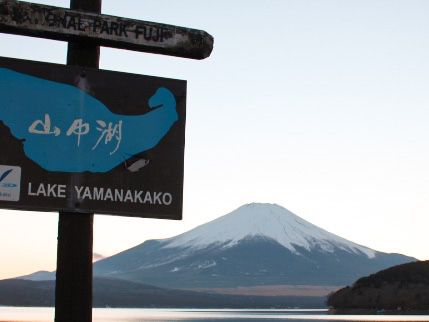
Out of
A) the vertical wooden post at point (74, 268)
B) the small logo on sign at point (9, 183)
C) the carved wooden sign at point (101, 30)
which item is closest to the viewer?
the vertical wooden post at point (74, 268)

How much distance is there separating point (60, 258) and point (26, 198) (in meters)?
0.61

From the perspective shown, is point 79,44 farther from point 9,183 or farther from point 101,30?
point 9,183

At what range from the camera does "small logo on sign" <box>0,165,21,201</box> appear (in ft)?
27.0

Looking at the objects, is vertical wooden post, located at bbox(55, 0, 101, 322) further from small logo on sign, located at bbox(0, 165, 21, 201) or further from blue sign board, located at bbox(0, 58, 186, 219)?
small logo on sign, located at bbox(0, 165, 21, 201)

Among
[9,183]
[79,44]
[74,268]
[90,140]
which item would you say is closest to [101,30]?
[79,44]

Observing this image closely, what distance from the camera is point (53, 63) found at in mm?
8492

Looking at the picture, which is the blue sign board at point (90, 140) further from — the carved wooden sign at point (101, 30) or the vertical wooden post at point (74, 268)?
the carved wooden sign at point (101, 30)

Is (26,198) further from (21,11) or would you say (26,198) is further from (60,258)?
(21,11)

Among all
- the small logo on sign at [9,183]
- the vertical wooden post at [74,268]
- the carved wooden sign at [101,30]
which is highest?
the carved wooden sign at [101,30]

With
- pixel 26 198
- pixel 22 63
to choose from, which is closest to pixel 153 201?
pixel 26 198

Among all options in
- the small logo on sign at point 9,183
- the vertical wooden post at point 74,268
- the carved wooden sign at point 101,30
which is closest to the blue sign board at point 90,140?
the small logo on sign at point 9,183

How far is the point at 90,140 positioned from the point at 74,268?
3.78 feet

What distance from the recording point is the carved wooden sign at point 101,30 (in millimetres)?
8328

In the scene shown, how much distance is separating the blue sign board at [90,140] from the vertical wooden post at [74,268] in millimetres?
135
